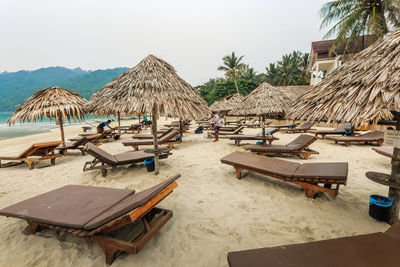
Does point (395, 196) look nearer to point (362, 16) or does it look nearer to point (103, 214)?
point (103, 214)

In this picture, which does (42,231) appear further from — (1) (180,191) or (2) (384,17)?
(2) (384,17)

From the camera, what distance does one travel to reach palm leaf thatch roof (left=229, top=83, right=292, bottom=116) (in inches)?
252

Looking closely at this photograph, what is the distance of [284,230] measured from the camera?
7.66 ft

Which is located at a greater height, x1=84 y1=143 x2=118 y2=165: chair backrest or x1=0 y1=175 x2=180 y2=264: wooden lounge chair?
x1=84 y1=143 x2=118 y2=165: chair backrest

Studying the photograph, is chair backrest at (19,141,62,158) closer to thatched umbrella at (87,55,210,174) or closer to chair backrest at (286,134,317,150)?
thatched umbrella at (87,55,210,174)

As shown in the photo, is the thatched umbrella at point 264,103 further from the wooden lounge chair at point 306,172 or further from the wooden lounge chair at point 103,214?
the wooden lounge chair at point 103,214

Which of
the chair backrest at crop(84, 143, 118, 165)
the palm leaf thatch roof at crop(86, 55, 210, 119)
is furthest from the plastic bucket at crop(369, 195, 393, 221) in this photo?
the chair backrest at crop(84, 143, 118, 165)

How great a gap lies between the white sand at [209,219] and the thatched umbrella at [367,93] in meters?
0.87

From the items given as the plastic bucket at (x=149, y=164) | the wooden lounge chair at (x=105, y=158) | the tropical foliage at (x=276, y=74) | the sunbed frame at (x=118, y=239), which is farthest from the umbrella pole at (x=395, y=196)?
the tropical foliage at (x=276, y=74)

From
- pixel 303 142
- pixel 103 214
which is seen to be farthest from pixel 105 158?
pixel 303 142

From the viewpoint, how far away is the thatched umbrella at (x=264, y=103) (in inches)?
252

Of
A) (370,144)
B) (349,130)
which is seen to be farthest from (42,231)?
(349,130)

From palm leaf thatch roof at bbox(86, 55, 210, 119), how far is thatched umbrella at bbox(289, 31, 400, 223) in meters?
2.63

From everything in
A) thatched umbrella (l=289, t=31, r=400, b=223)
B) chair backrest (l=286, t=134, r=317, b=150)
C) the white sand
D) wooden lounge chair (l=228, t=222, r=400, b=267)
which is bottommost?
the white sand
